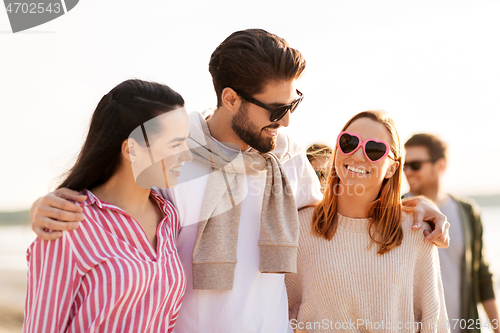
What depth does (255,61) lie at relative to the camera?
2510mm

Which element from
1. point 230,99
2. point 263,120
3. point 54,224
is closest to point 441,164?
point 263,120

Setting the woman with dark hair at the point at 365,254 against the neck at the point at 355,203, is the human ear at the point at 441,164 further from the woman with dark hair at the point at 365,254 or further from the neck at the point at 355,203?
the neck at the point at 355,203

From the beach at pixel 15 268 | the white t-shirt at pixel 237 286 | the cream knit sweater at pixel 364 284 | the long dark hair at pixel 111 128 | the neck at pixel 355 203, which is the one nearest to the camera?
the long dark hair at pixel 111 128

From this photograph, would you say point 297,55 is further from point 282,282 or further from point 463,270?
point 463,270

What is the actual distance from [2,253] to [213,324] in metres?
9.78

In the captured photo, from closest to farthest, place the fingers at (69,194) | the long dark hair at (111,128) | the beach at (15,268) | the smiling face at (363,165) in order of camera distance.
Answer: the fingers at (69,194) < the long dark hair at (111,128) < the smiling face at (363,165) < the beach at (15,268)

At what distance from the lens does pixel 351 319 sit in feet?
7.91

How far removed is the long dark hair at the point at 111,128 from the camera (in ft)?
6.06

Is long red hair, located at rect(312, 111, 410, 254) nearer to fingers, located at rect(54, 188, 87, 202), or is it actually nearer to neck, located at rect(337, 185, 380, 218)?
neck, located at rect(337, 185, 380, 218)

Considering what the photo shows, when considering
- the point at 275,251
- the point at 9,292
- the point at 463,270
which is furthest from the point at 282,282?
the point at 9,292

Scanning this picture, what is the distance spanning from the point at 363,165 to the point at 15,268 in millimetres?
8596

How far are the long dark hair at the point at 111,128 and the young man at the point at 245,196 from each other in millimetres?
451

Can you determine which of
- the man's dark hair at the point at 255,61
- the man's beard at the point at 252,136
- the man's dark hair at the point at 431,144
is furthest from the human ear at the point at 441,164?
the man's beard at the point at 252,136

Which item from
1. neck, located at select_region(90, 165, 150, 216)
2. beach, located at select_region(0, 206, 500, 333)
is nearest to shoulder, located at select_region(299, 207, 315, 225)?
neck, located at select_region(90, 165, 150, 216)
